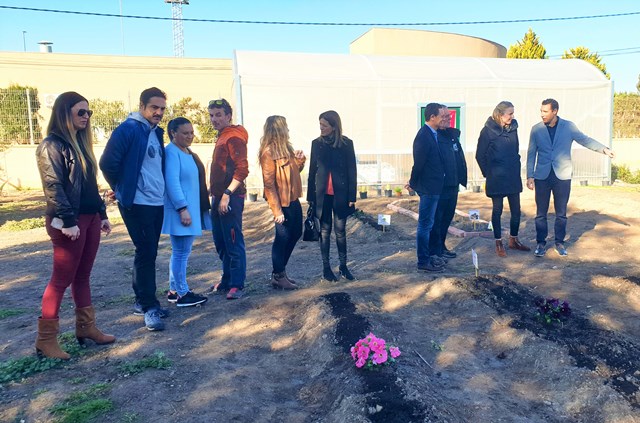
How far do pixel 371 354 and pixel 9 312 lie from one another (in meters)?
3.64

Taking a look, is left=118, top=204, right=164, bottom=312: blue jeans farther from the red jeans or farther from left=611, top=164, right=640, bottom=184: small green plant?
left=611, top=164, right=640, bottom=184: small green plant

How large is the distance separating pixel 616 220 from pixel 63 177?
28.1 feet

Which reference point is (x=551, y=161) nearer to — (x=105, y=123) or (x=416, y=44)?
(x=105, y=123)

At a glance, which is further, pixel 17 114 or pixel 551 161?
pixel 17 114

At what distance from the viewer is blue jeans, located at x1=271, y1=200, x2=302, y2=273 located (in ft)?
17.3

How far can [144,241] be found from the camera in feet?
14.0

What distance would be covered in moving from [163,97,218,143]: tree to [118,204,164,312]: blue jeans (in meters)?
17.5

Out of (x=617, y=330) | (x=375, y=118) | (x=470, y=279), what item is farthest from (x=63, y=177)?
(x=375, y=118)

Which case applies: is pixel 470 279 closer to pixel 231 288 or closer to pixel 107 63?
pixel 231 288

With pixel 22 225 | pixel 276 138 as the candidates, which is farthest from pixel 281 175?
pixel 22 225

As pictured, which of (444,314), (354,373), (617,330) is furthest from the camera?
(444,314)

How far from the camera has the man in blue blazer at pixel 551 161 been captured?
6.52 m

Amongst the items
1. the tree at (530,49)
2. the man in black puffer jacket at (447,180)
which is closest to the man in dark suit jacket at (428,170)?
the man in black puffer jacket at (447,180)

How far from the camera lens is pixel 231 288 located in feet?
17.1
